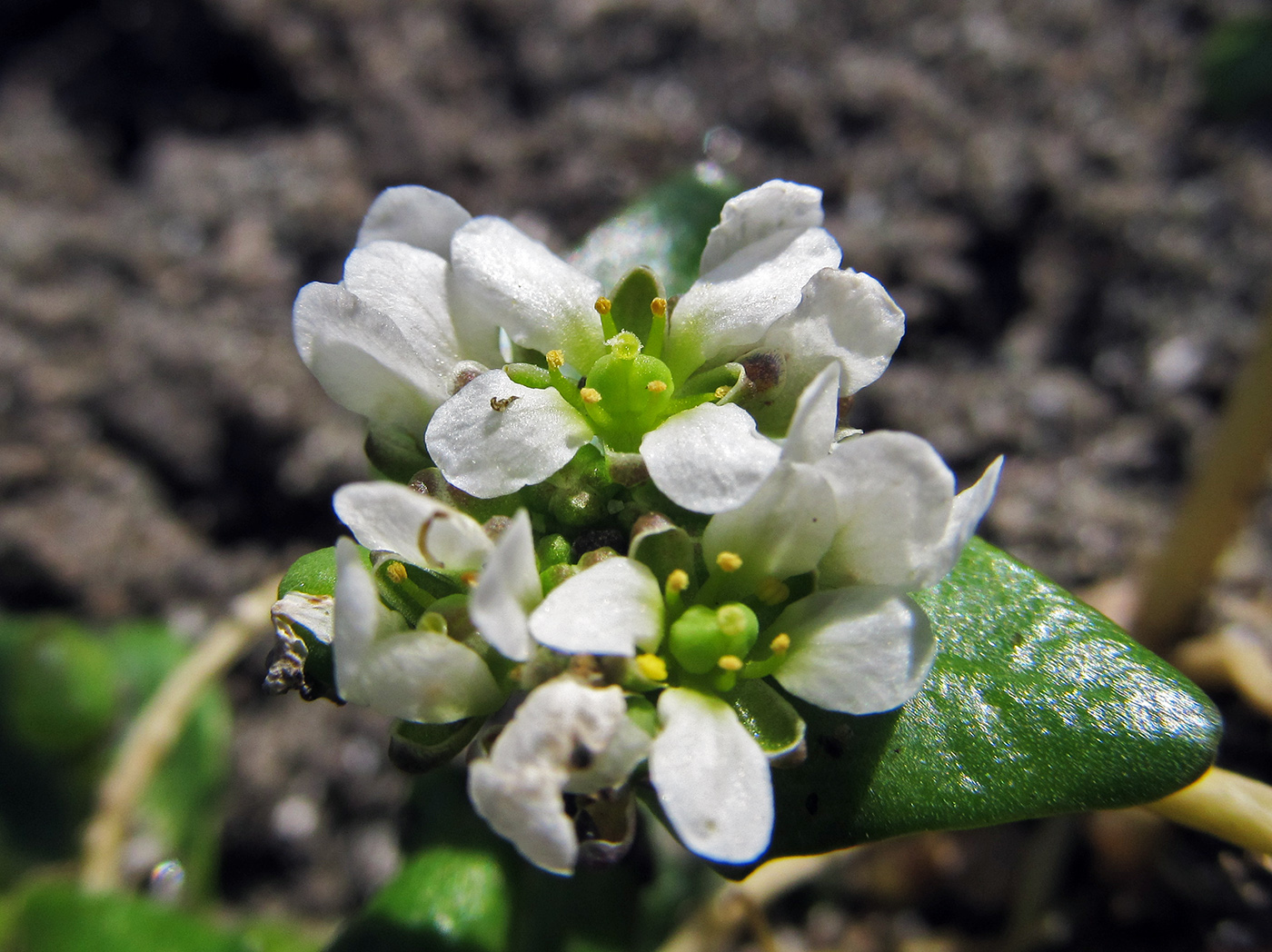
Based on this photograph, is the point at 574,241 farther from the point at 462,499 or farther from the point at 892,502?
the point at 892,502

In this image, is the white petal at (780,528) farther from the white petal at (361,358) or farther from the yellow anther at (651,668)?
the white petal at (361,358)

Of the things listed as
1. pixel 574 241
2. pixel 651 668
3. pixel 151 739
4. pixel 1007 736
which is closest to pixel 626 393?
pixel 651 668

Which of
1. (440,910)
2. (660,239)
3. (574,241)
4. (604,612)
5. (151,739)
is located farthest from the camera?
(574,241)

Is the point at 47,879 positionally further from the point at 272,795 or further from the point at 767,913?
the point at 767,913

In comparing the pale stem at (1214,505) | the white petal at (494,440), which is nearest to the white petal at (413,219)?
the white petal at (494,440)

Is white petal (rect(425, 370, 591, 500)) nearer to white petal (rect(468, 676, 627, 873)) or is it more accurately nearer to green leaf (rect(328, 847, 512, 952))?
white petal (rect(468, 676, 627, 873))

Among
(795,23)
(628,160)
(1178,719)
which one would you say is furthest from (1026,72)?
(1178,719)
